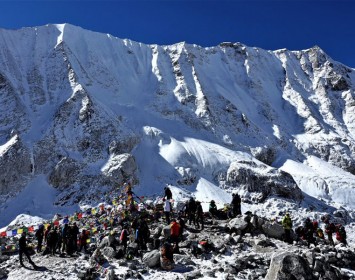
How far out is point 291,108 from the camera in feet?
257

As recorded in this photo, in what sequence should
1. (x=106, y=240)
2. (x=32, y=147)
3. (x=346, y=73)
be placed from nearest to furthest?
(x=106, y=240)
(x=32, y=147)
(x=346, y=73)

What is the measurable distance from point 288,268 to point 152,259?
6.00m

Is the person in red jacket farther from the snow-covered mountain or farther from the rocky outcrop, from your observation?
the rocky outcrop

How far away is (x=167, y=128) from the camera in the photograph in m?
57.5

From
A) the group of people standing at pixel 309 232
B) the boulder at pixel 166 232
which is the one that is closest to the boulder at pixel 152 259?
the boulder at pixel 166 232

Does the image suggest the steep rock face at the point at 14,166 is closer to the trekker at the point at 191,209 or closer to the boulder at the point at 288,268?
the trekker at the point at 191,209

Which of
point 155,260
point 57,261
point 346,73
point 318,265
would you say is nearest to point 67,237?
point 57,261

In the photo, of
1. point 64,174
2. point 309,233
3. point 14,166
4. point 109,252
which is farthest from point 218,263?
point 14,166

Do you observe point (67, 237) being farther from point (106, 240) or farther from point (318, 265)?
point (318, 265)

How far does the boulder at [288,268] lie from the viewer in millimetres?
13877

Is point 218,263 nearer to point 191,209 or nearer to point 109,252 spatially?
point 109,252

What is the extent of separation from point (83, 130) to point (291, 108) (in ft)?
145

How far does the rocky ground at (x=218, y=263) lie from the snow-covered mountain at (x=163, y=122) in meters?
20.7

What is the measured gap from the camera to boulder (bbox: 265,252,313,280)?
13877 millimetres
